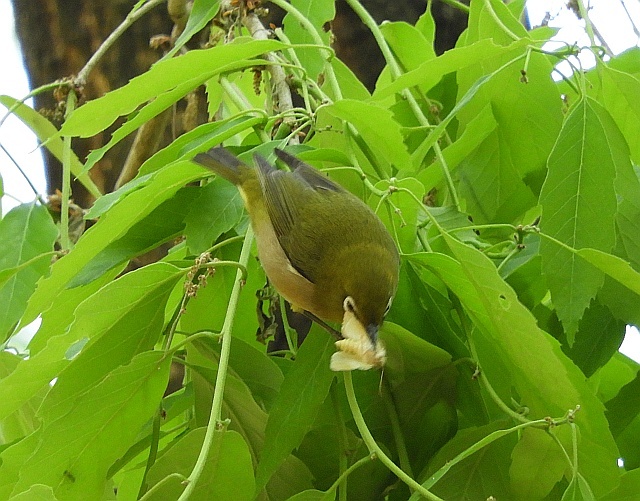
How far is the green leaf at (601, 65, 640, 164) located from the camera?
2.78 ft

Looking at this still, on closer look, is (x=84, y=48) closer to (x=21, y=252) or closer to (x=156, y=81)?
(x=21, y=252)

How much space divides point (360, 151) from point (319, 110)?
0.10m

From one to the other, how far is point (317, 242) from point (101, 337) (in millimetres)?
303

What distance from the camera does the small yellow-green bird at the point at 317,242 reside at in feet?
2.58

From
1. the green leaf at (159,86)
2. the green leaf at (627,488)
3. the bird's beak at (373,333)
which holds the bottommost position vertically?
the green leaf at (627,488)

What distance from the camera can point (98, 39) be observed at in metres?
1.97

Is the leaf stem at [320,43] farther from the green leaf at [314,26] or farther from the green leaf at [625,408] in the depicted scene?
the green leaf at [625,408]

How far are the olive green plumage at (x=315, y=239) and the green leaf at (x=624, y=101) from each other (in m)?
0.29

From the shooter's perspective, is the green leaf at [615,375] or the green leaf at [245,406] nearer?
the green leaf at [245,406]

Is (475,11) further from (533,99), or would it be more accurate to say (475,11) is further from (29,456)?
(29,456)

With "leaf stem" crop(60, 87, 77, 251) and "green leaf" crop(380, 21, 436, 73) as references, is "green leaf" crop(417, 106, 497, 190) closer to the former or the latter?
"green leaf" crop(380, 21, 436, 73)

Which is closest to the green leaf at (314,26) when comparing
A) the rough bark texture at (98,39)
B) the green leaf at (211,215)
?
the green leaf at (211,215)

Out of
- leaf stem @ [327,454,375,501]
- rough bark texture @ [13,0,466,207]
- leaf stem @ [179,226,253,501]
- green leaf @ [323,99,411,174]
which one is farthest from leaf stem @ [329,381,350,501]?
rough bark texture @ [13,0,466,207]

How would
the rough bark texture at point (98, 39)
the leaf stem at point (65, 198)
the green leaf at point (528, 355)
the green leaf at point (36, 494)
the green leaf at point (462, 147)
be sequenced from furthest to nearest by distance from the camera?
the rough bark texture at point (98, 39) < the leaf stem at point (65, 198) < the green leaf at point (462, 147) < the green leaf at point (528, 355) < the green leaf at point (36, 494)
